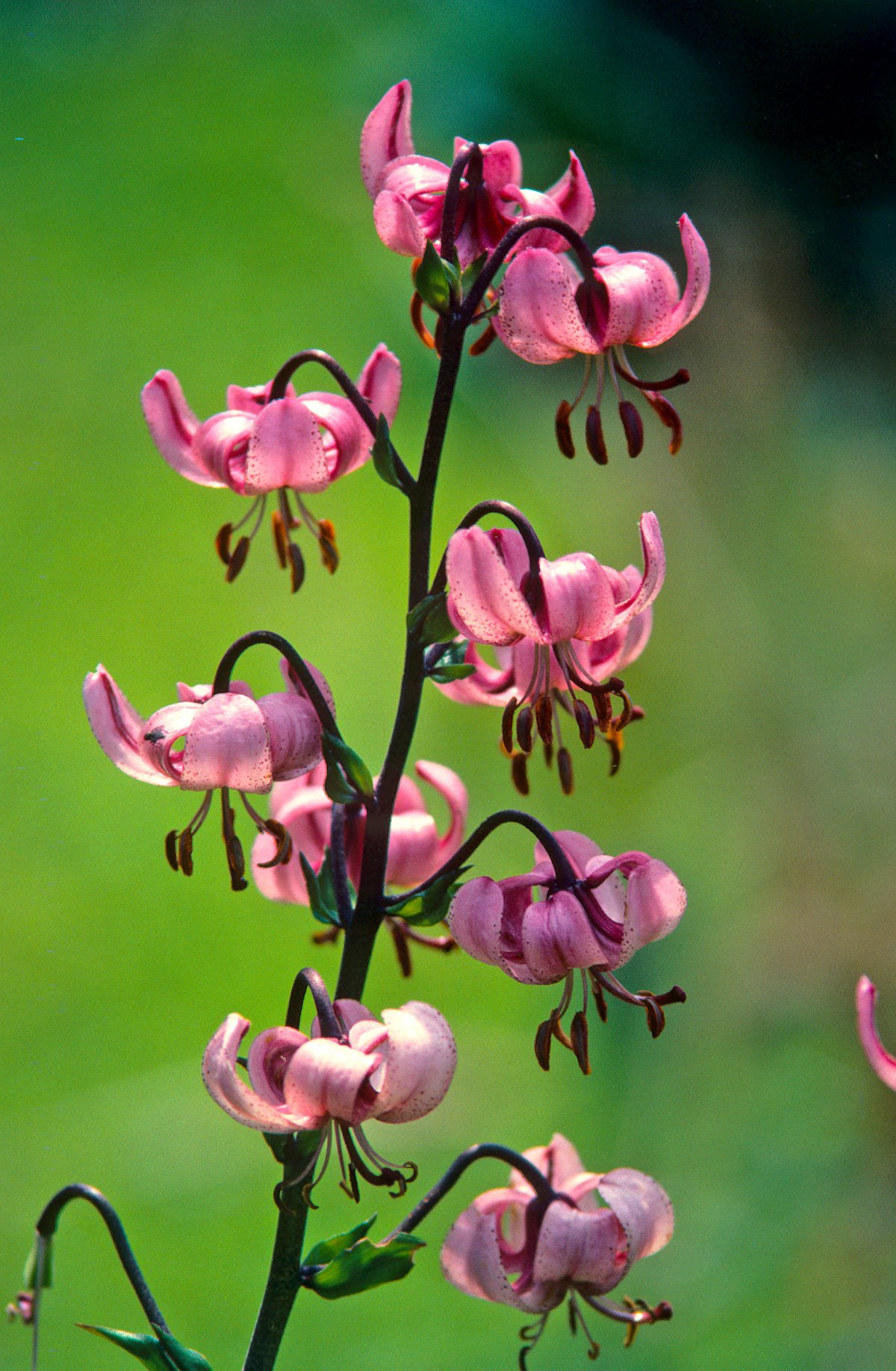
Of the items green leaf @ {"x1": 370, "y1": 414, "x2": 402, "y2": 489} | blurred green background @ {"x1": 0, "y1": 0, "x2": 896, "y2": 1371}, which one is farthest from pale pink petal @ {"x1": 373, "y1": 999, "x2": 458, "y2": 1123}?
blurred green background @ {"x1": 0, "y1": 0, "x2": 896, "y2": 1371}

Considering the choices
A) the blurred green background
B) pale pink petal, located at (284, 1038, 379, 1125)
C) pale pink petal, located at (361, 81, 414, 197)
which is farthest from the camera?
the blurred green background

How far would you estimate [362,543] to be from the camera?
2627 millimetres

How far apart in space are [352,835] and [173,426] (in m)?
0.20

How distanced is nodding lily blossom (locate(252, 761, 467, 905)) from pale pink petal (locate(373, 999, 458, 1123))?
0.14m

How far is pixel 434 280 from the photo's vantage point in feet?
1.70

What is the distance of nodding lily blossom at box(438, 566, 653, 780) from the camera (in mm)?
540

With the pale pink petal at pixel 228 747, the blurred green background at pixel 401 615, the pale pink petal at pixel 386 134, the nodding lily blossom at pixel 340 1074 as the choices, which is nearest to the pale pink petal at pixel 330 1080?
the nodding lily blossom at pixel 340 1074

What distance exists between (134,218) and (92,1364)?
2149 millimetres

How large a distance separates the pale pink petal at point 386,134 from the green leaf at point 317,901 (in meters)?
0.29

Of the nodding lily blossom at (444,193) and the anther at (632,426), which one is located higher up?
the nodding lily blossom at (444,193)

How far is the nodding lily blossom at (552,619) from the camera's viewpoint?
19.5 inches

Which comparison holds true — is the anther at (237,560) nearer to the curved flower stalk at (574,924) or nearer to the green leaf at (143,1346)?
the curved flower stalk at (574,924)

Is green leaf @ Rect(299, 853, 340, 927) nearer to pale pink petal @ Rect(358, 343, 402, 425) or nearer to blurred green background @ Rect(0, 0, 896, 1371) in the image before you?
pale pink petal @ Rect(358, 343, 402, 425)

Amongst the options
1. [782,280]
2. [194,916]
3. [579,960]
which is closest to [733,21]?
[782,280]
